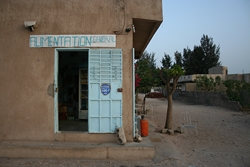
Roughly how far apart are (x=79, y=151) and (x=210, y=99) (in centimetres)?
1763

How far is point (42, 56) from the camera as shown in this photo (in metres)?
5.71

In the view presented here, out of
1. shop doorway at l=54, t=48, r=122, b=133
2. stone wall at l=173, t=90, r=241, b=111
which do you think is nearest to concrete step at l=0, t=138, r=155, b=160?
shop doorway at l=54, t=48, r=122, b=133

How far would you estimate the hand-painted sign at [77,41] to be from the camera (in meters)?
5.66

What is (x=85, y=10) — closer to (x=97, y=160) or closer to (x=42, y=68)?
(x=42, y=68)

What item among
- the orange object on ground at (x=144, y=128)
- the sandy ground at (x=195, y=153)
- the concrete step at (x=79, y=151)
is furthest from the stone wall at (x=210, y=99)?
the concrete step at (x=79, y=151)

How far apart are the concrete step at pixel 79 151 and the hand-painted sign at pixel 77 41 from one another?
8.44 feet

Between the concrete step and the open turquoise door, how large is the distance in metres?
0.51

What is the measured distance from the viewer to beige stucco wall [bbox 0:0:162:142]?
561 centimetres

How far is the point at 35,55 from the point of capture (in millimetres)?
5719

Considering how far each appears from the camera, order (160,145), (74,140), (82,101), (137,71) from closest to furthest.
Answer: (74,140) < (160,145) < (82,101) < (137,71)

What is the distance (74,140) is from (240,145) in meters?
5.31

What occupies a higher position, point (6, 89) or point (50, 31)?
point (50, 31)

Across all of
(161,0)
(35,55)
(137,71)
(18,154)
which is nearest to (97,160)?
(18,154)

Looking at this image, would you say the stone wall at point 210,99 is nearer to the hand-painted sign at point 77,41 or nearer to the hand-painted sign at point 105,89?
the hand-painted sign at point 105,89
